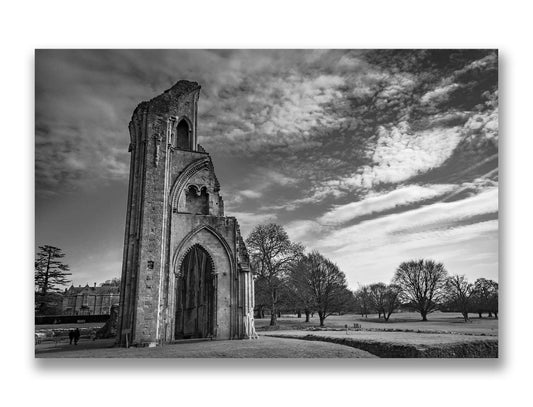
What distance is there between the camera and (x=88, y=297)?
13.7m

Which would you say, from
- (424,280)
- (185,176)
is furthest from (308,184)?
(185,176)

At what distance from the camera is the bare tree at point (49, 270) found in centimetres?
876

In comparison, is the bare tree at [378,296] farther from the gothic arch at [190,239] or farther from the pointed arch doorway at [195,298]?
the pointed arch doorway at [195,298]

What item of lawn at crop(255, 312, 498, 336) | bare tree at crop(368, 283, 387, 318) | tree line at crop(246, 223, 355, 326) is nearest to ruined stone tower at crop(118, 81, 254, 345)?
tree line at crop(246, 223, 355, 326)

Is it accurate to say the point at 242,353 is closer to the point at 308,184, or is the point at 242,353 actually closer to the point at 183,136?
the point at 308,184

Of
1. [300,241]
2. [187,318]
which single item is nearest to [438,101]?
[300,241]

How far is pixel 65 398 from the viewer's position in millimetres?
8242

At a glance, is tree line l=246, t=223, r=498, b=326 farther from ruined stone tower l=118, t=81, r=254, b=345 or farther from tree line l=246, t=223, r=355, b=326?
ruined stone tower l=118, t=81, r=254, b=345

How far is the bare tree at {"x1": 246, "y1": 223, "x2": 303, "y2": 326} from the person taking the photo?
36.6ft

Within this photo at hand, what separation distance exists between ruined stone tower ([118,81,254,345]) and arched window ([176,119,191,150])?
0.04m

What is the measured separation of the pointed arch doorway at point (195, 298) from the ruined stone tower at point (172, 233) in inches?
5.6

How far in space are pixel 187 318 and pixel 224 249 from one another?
18.4 ft

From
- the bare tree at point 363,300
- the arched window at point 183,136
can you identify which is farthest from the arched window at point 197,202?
the bare tree at point 363,300
